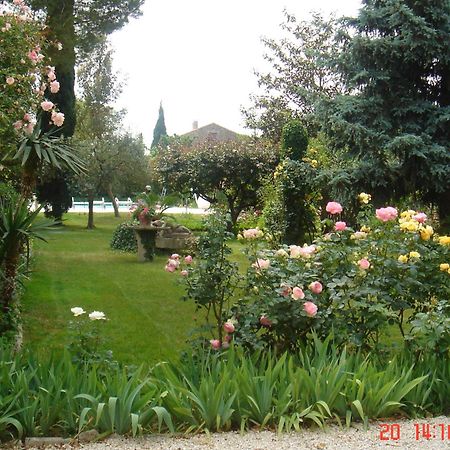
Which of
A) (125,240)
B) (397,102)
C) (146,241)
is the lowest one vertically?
(125,240)

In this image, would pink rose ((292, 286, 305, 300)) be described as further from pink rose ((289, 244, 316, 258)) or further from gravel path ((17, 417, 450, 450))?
gravel path ((17, 417, 450, 450))

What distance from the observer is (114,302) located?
7809mm

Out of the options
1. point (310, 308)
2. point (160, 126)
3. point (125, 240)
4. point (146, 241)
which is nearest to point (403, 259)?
point (310, 308)

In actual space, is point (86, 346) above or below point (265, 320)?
below

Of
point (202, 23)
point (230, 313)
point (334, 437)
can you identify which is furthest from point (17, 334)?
point (202, 23)

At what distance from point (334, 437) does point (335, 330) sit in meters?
1.00

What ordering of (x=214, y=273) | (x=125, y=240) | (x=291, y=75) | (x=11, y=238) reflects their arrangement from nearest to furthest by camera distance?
1. (x=11, y=238)
2. (x=214, y=273)
3. (x=125, y=240)
4. (x=291, y=75)

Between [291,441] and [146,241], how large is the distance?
31.7 ft

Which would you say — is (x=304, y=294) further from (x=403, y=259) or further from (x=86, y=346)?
(x=86, y=346)

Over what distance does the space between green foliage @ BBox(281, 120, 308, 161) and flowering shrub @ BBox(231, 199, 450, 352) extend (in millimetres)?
7543

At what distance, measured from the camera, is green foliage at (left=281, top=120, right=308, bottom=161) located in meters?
11.8

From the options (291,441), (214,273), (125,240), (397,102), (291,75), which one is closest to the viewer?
(291,441)

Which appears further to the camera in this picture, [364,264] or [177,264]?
[177,264]
